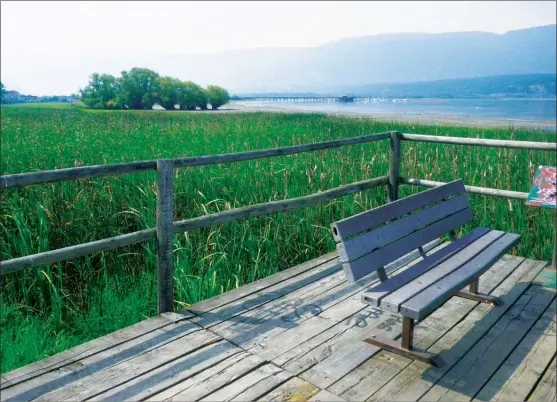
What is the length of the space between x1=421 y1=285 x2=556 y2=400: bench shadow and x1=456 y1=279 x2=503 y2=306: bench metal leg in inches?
1.8

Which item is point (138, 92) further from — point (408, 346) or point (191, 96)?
point (408, 346)

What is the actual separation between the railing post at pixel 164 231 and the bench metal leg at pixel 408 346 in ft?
4.46

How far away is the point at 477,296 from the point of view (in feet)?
12.1

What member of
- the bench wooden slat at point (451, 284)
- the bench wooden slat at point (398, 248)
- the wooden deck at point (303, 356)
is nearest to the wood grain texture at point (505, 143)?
the bench wooden slat at point (398, 248)

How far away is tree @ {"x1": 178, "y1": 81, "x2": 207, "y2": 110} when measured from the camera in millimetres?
77500

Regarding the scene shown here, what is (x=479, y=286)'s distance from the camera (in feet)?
13.1

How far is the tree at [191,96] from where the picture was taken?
77500mm

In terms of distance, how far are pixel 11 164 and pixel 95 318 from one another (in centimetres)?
490

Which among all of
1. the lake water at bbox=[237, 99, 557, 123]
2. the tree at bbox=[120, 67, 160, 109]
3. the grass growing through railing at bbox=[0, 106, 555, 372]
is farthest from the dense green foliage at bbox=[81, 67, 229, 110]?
the grass growing through railing at bbox=[0, 106, 555, 372]

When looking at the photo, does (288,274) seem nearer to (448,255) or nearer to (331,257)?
(331,257)

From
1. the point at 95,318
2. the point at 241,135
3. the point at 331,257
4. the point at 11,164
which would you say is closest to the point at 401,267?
the point at 331,257

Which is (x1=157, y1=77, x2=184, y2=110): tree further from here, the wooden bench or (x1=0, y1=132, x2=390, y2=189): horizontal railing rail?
the wooden bench

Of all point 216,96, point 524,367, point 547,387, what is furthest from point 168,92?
point 547,387

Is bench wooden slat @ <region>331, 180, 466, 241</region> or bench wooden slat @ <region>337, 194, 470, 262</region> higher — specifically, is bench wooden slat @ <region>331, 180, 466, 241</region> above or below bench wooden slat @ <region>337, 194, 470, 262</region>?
above
